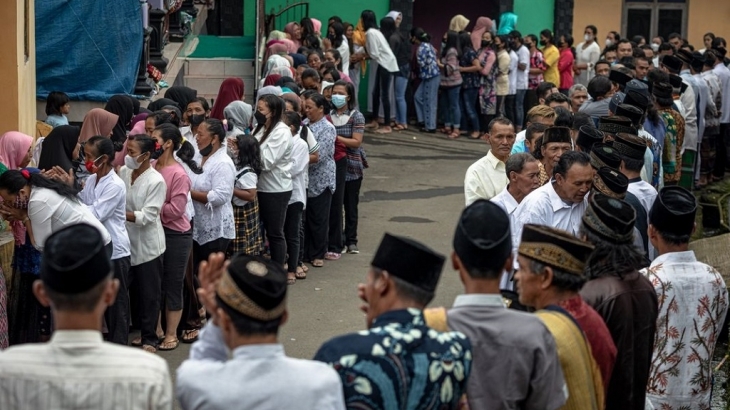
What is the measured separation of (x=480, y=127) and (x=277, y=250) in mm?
10005

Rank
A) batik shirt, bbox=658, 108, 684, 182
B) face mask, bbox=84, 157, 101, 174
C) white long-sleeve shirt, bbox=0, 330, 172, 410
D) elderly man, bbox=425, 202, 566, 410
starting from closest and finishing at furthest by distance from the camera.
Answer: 1. white long-sleeve shirt, bbox=0, 330, 172, 410
2. elderly man, bbox=425, 202, 566, 410
3. face mask, bbox=84, 157, 101, 174
4. batik shirt, bbox=658, 108, 684, 182

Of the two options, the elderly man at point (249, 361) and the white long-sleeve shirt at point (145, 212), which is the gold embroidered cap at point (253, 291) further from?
the white long-sleeve shirt at point (145, 212)

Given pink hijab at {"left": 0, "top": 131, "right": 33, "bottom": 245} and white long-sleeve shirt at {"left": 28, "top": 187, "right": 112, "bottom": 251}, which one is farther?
pink hijab at {"left": 0, "top": 131, "right": 33, "bottom": 245}

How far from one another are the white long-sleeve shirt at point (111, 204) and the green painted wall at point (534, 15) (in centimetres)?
1488

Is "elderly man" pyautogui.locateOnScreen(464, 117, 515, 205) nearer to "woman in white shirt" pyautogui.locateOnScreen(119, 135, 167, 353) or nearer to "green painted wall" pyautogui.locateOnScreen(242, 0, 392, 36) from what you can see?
"woman in white shirt" pyautogui.locateOnScreen(119, 135, 167, 353)

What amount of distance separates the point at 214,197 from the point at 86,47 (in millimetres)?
4122

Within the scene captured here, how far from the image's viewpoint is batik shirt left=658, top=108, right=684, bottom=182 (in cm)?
1163

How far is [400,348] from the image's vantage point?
408 cm

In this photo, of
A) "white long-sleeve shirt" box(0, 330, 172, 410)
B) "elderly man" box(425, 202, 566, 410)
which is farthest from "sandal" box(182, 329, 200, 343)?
"white long-sleeve shirt" box(0, 330, 172, 410)

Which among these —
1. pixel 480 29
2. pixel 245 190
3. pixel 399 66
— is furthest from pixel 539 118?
pixel 480 29

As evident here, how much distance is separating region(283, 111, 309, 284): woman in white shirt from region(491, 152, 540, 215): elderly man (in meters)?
3.15

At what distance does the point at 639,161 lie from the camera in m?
8.32

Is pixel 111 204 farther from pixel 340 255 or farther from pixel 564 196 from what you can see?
pixel 340 255

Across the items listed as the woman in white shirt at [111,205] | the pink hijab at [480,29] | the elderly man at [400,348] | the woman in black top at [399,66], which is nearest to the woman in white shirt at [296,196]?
the woman in white shirt at [111,205]
